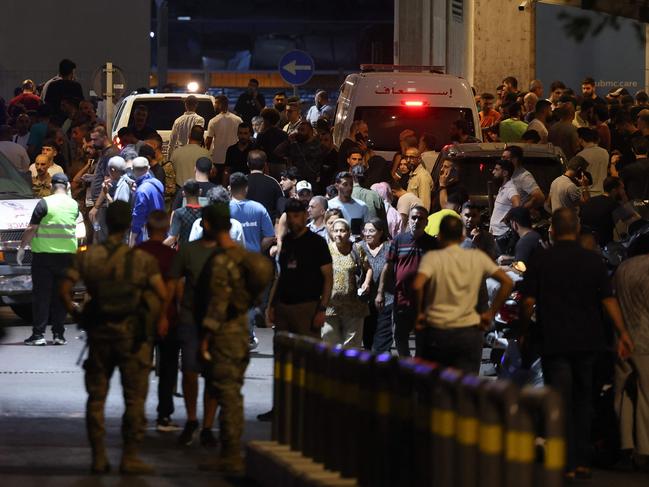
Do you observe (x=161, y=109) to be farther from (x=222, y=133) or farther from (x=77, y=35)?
(x=77, y=35)

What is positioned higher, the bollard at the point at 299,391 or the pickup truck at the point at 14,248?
the pickup truck at the point at 14,248

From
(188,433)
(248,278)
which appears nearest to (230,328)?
(248,278)

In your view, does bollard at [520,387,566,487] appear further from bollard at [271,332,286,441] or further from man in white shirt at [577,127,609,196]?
man in white shirt at [577,127,609,196]

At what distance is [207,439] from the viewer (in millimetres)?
12914

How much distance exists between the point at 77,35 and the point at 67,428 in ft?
91.8

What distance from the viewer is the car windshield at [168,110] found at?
92.7 feet

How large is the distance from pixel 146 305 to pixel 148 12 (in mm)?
30327

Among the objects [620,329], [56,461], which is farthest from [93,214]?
[620,329]

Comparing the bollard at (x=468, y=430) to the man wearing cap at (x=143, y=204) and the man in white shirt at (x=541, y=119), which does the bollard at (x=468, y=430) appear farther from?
the man in white shirt at (x=541, y=119)

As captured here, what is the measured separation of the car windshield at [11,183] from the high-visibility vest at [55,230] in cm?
207

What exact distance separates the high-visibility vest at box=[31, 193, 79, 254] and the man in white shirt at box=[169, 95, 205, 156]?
6966 millimetres

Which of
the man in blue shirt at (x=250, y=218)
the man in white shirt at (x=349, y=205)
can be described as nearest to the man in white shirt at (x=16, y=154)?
the man in white shirt at (x=349, y=205)

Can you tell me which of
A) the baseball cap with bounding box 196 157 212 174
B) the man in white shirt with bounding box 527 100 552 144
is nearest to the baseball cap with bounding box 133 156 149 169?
the baseball cap with bounding box 196 157 212 174

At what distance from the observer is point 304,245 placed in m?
13.9
